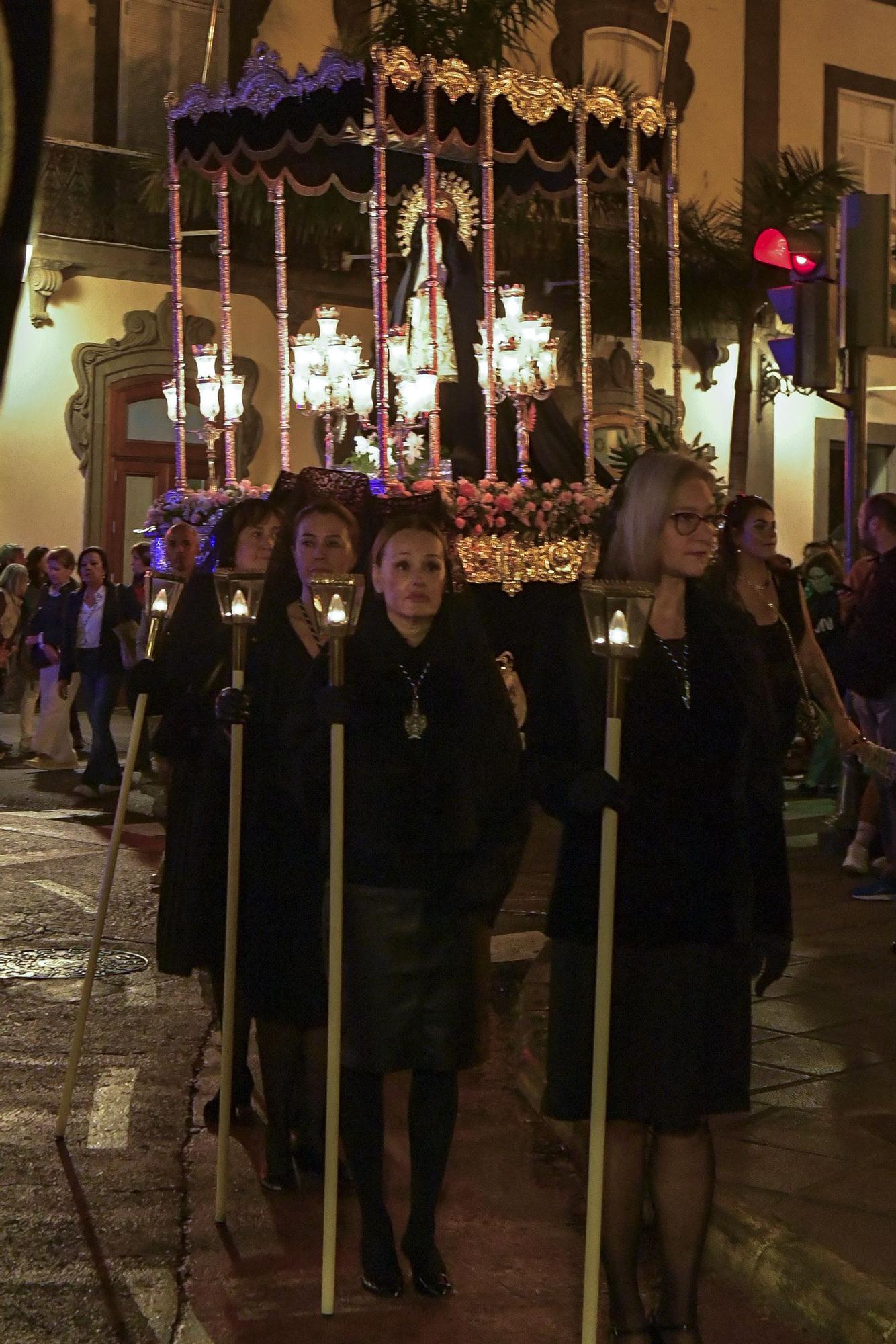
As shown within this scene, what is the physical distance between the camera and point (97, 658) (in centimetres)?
1415

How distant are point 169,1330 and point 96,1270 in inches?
14.5

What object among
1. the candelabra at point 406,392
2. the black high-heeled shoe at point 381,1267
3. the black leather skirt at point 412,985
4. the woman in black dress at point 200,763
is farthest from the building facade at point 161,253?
the black high-heeled shoe at point 381,1267

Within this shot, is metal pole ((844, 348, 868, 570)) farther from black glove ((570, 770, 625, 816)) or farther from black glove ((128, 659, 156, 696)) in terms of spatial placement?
black glove ((570, 770, 625, 816))

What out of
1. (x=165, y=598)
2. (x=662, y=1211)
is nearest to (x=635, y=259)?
(x=165, y=598)

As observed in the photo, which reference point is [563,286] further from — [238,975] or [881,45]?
[238,975]

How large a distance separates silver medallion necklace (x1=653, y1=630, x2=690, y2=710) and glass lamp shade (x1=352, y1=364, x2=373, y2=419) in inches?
376

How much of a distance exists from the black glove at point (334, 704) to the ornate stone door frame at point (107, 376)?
16827 mm

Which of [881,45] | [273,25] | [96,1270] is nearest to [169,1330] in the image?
[96,1270]

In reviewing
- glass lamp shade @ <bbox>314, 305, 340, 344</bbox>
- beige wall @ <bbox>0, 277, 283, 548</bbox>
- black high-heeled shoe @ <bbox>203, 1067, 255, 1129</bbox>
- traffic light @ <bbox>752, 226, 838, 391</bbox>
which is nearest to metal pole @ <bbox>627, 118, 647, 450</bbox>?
traffic light @ <bbox>752, 226, 838, 391</bbox>

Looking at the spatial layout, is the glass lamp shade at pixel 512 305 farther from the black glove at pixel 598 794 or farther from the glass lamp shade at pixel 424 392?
the black glove at pixel 598 794

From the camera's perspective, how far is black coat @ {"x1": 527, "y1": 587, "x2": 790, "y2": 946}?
361 centimetres

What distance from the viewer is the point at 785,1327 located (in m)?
3.84

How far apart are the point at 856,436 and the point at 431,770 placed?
6.48m

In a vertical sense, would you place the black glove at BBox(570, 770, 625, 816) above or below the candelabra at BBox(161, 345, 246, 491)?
below
